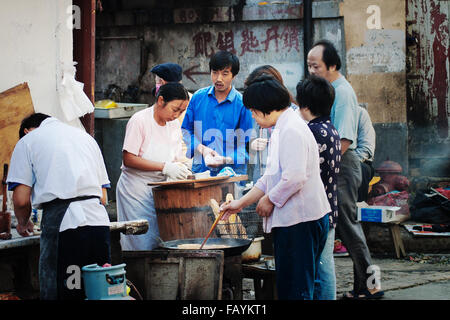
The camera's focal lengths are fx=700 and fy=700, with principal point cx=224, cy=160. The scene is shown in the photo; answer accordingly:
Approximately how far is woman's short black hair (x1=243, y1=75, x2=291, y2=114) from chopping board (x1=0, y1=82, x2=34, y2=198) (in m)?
2.51

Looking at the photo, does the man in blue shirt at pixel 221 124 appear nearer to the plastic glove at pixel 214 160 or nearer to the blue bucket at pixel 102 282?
the plastic glove at pixel 214 160

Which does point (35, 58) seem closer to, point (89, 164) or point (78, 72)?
point (78, 72)

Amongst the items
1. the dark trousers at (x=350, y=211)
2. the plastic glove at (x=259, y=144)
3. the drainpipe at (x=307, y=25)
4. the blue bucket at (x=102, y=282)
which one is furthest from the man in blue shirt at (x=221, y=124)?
the drainpipe at (x=307, y=25)

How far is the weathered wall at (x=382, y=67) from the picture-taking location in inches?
453

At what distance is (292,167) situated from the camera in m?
4.98

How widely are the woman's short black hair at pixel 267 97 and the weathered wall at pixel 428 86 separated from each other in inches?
283

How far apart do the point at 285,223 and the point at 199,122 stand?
2.84 meters

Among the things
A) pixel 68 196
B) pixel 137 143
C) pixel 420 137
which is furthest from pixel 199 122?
pixel 420 137

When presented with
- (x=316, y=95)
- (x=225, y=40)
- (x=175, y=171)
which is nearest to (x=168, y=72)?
(x=175, y=171)

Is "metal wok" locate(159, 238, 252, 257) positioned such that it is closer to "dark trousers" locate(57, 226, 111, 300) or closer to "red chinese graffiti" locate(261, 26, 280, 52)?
"dark trousers" locate(57, 226, 111, 300)

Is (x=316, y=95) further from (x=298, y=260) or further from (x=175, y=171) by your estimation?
(x=175, y=171)

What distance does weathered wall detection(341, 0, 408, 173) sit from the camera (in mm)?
11516

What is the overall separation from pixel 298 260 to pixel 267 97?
47.8 inches

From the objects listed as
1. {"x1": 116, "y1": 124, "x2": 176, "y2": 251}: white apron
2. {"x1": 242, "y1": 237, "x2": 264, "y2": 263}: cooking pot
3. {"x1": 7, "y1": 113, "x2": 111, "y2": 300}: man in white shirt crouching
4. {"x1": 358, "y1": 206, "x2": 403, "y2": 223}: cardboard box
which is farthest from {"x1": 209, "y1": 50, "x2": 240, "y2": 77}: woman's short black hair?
{"x1": 358, "y1": 206, "x2": 403, "y2": 223}: cardboard box
